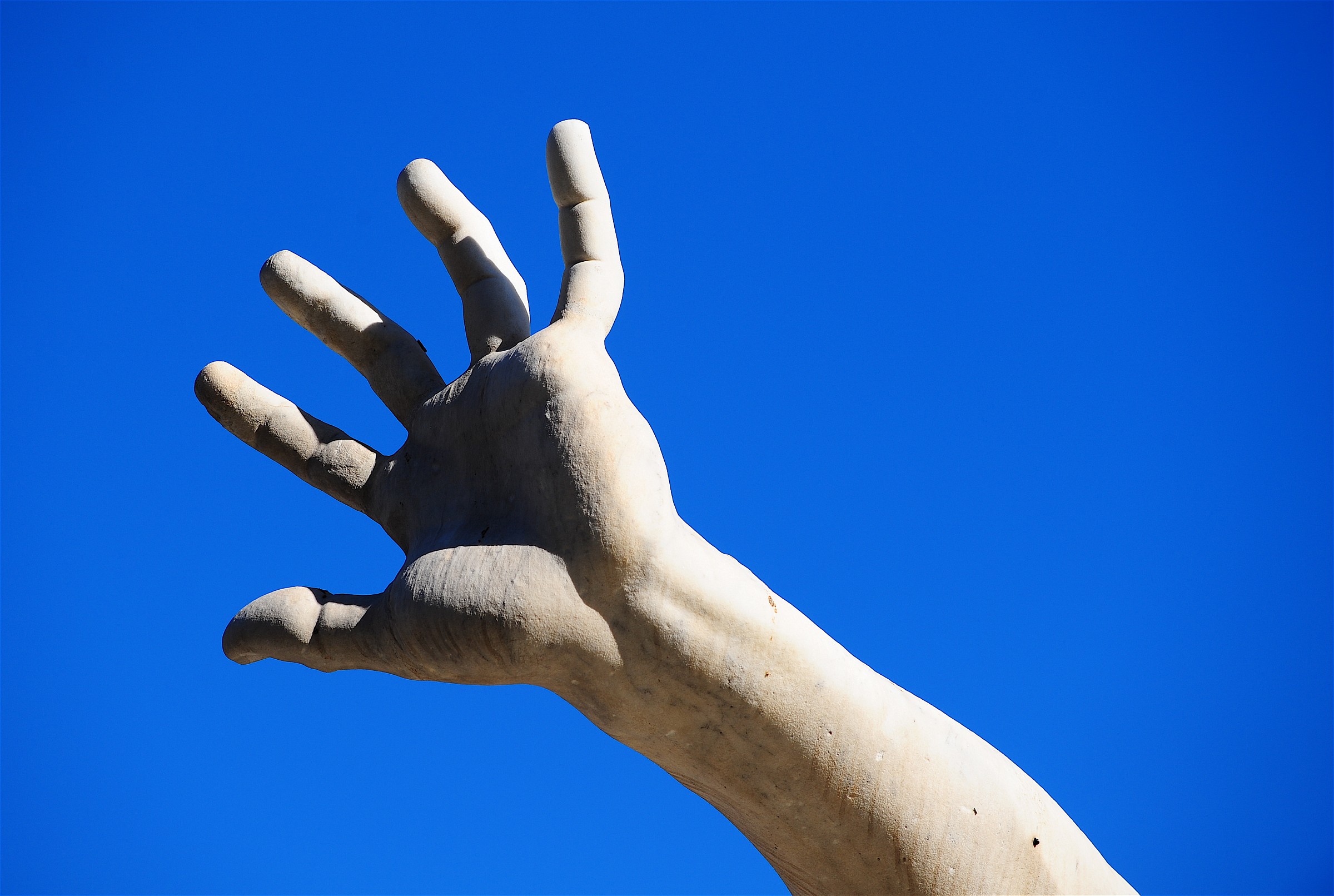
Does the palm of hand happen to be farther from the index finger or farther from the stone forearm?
the stone forearm

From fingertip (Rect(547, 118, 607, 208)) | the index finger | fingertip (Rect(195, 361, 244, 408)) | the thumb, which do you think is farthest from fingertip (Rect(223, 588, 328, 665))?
fingertip (Rect(547, 118, 607, 208))

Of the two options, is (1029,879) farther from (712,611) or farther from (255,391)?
(255,391)

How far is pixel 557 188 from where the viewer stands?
418cm

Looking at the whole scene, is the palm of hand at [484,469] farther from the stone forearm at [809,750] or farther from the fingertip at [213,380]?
the stone forearm at [809,750]

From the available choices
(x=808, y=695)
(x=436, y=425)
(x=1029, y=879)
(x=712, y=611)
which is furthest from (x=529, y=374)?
(x=1029, y=879)

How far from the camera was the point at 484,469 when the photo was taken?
4.00 metres

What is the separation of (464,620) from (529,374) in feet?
2.19

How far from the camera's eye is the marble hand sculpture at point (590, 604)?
3.76m

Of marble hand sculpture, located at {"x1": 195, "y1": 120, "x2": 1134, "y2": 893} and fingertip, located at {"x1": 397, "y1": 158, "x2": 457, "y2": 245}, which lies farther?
fingertip, located at {"x1": 397, "y1": 158, "x2": 457, "y2": 245}

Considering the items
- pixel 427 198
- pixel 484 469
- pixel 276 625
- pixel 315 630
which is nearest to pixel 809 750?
pixel 484 469

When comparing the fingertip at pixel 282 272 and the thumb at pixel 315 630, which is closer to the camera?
the thumb at pixel 315 630

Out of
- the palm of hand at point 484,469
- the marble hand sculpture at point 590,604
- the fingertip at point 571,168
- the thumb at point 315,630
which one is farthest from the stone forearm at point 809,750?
the fingertip at point 571,168

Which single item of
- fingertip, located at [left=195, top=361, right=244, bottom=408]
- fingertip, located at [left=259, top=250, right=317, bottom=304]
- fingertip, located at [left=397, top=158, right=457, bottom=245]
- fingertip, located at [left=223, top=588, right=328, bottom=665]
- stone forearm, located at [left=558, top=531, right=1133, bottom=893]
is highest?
fingertip, located at [left=397, top=158, right=457, bottom=245]

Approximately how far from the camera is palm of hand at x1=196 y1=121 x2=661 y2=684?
374 cm
